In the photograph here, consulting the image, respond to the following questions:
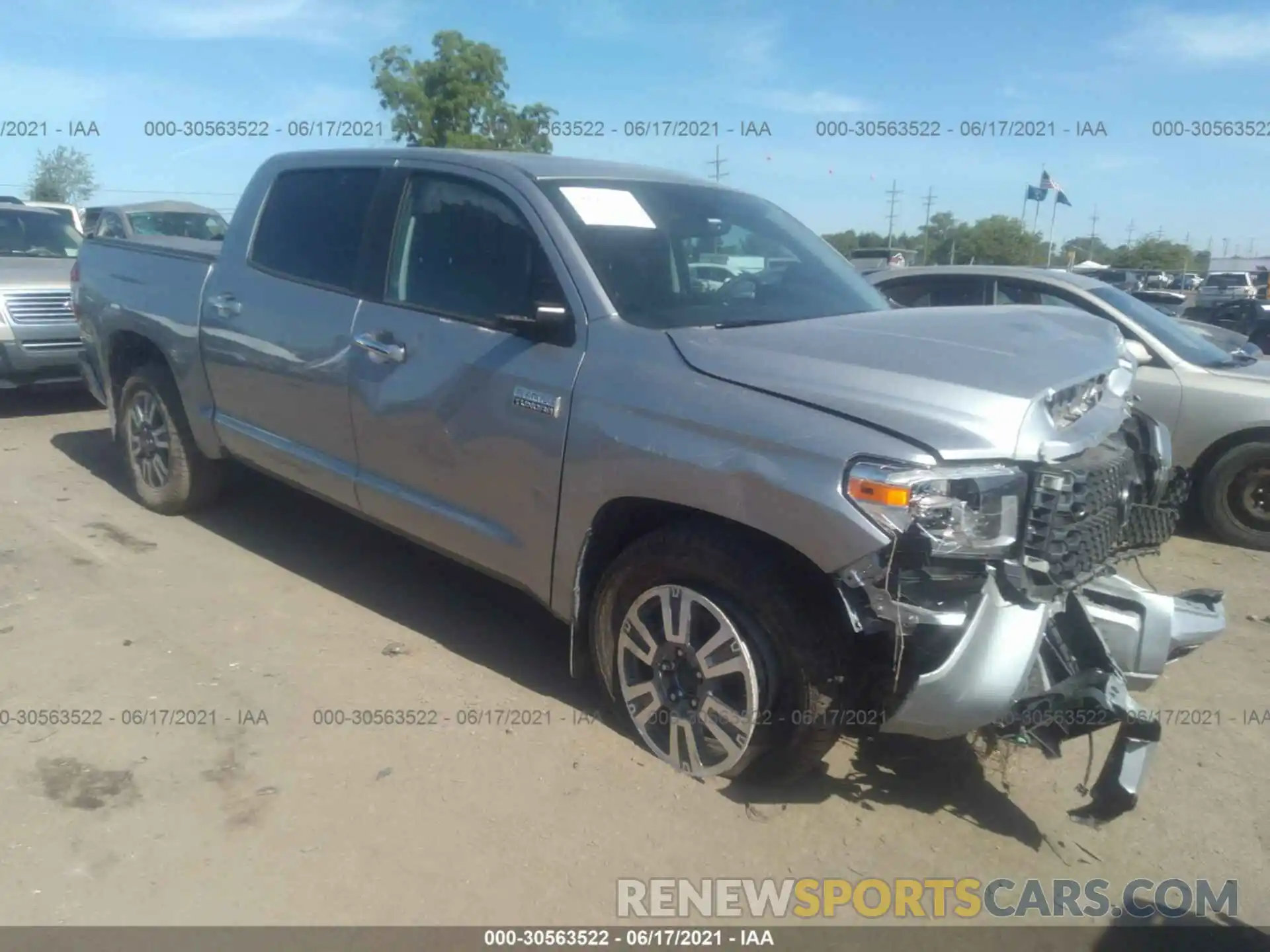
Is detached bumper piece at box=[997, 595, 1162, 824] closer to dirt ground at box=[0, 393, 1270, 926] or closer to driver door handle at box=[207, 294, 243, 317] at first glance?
dirt ground at box=[0, 393, 1270, 926]

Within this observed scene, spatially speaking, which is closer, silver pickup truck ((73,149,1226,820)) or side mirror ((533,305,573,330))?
silver pickup truck ((73,149,1226,820))

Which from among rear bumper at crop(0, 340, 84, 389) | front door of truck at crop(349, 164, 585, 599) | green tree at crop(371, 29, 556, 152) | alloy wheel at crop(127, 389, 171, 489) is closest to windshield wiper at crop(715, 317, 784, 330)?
front door of truck at crop(349, 164, 585, 599)

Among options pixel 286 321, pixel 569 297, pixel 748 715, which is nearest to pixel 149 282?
pixel 286 321

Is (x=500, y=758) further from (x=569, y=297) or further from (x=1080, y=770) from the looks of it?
(x=1080, y=770)

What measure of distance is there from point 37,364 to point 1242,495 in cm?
850

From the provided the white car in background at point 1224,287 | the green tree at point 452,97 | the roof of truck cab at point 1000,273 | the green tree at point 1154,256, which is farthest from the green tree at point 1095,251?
the roof of truck cab at point 1000,273

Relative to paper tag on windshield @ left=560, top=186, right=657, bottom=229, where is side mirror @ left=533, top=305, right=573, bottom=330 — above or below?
below

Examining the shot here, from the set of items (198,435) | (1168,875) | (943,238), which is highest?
(943,238)

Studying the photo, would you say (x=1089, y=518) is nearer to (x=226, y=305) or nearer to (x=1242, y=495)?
(x=226, y=305)

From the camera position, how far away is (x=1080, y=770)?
11.7 ft

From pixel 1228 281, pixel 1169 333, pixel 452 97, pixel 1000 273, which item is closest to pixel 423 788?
Result: pixel 1000 273

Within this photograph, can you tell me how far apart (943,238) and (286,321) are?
150 ft

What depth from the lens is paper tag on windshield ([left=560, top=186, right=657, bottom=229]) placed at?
146 inches

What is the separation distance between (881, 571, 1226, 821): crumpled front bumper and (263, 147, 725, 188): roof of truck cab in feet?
7.17
